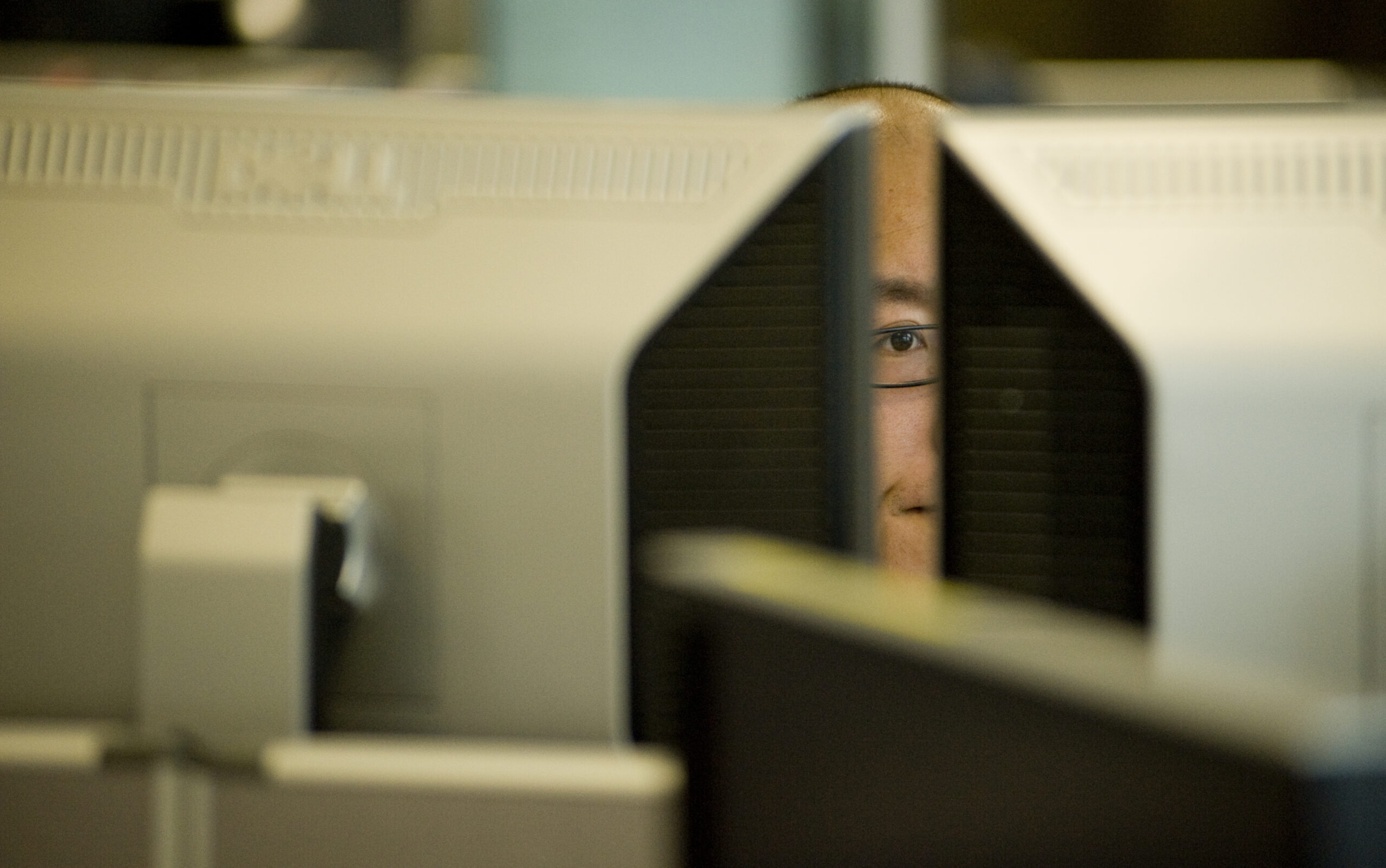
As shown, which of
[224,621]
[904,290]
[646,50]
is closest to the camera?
[224,621]

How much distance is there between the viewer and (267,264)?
62 centimetres

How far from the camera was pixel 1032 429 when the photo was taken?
1.97 feet

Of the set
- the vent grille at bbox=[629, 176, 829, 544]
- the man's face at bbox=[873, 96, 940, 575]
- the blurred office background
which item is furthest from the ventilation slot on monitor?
the blurred office background

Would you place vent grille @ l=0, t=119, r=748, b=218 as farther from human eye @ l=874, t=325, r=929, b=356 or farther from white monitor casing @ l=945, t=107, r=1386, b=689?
human eye @ l=874, t=325, r=929, b=356

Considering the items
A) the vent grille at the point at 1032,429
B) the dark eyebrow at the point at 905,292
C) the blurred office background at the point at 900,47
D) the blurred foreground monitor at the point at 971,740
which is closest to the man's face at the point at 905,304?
the dark eyebrow at the point at 905,292

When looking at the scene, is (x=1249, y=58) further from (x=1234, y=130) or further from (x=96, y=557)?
(x=96, y=557)

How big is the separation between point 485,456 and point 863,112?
0.26 m

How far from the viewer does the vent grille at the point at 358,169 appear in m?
0.61

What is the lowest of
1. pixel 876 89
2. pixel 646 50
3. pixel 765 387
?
pixel 765 387

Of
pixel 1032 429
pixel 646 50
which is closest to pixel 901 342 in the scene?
pixel 1032 429

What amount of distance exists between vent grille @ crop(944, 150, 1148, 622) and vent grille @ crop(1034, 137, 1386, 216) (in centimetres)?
5

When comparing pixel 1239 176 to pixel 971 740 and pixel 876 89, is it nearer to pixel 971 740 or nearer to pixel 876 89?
pixel 971 740

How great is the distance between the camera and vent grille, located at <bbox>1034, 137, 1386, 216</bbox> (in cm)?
58

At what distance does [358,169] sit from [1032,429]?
36cm
